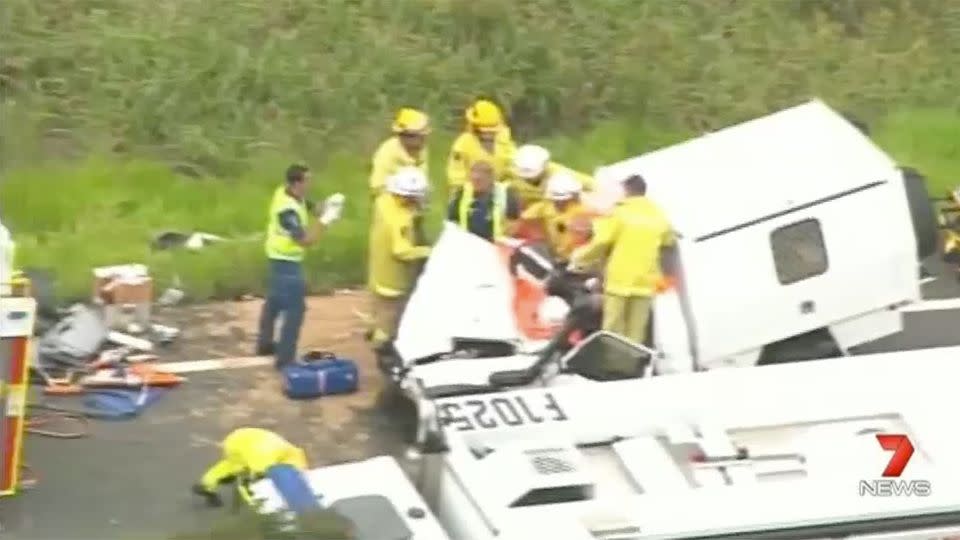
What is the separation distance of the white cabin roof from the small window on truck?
0.14 metres

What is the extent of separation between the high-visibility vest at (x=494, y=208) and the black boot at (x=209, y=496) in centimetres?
277

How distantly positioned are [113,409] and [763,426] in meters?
4.52

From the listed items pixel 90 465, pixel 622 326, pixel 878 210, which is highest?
pixel 878 210

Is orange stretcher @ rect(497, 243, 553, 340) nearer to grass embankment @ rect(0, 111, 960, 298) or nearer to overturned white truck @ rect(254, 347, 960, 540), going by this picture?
overturned white truck @ rect(254, 347, 960, 540)

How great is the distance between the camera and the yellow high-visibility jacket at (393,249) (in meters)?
13.6

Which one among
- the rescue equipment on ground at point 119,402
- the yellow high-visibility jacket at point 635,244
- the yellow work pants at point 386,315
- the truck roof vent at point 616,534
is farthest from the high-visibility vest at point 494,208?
the truck roof vent at point 616,534

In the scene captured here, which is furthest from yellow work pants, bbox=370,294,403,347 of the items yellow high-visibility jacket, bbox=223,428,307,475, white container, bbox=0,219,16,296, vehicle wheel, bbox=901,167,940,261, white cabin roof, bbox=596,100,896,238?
vehicle wheel, bbox=901,167,940,261

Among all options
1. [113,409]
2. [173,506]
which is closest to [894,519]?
[173,506]

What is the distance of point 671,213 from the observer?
13.1 meters

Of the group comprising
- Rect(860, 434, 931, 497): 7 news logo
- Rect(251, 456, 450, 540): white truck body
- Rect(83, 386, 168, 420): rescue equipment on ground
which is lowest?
Rect(83, 386, 168, 420): rescue equipment on ground

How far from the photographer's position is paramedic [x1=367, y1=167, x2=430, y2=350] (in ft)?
44.6

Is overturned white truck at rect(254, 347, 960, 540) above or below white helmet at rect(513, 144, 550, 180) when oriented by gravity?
below

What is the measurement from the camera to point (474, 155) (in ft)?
49.0

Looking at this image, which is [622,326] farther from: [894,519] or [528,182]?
[894,519]
